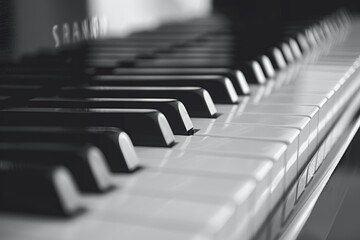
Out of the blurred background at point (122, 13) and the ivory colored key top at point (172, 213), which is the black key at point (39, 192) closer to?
the ivory colored key top at point (172, 213)

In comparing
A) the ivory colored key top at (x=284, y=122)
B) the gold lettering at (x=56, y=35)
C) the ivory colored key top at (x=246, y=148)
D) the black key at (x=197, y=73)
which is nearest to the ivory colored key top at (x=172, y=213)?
the ivory colored key top at (x=246, y=148)

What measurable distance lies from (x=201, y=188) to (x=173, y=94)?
357mm

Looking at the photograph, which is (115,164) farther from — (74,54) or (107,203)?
(74,54)

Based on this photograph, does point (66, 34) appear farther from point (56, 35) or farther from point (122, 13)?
point (122, 13)

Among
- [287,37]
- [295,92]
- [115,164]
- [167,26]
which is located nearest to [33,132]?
[115,164]

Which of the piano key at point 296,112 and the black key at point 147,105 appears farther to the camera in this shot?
the piano key at point 296,112

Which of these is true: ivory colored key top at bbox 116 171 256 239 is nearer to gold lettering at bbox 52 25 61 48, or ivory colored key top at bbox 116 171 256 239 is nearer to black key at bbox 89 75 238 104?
black key at bbox 89 75 238 104

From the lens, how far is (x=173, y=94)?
0.85m

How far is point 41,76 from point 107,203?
0.56m

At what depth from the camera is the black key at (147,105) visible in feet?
2.37

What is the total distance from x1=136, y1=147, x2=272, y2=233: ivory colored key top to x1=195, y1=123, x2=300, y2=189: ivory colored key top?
0.07 m

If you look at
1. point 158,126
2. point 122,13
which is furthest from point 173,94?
point 122,13

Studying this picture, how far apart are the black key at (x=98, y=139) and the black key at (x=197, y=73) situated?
0.46 meters

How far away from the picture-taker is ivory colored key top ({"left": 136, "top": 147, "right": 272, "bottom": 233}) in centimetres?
55
